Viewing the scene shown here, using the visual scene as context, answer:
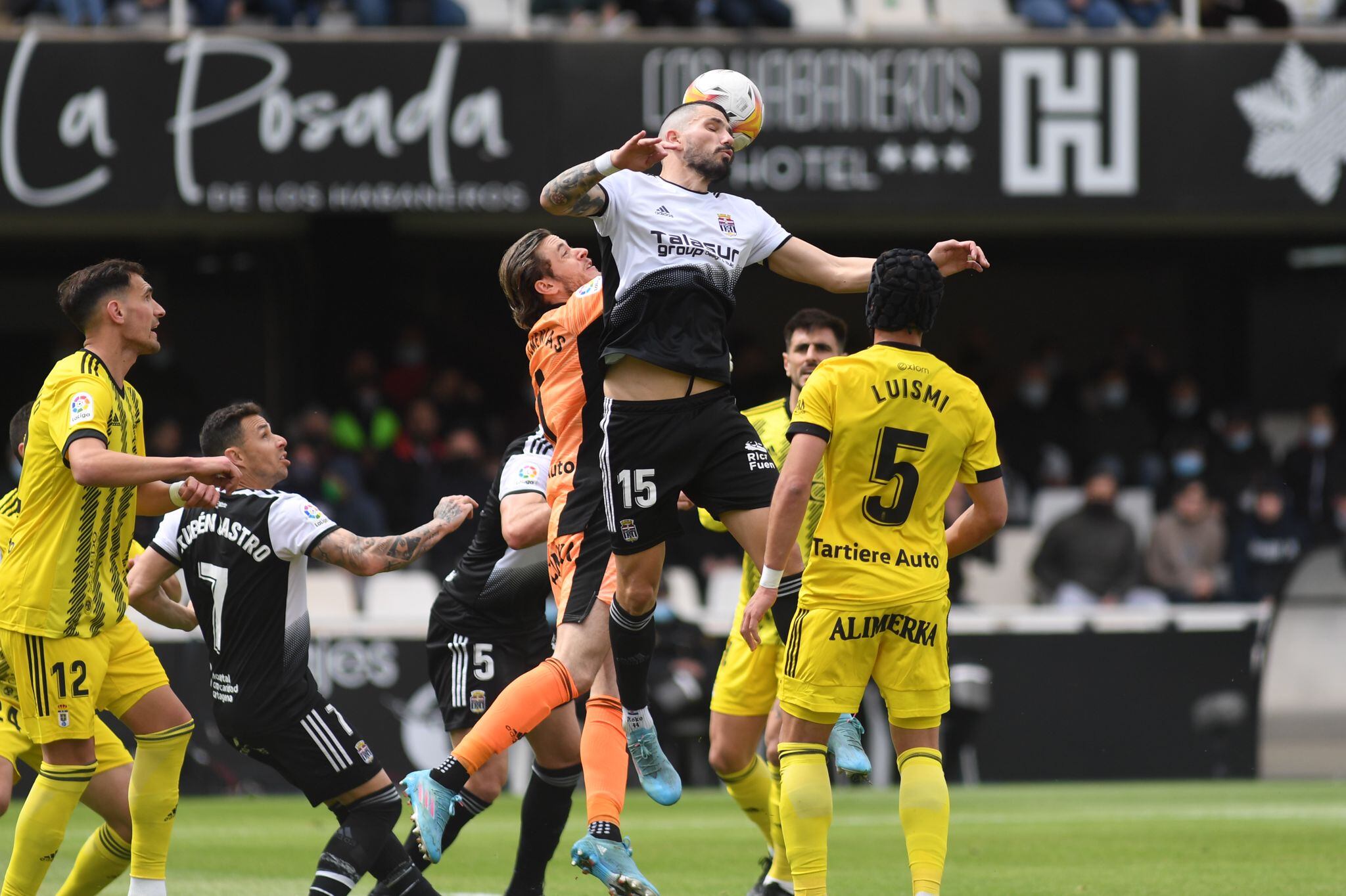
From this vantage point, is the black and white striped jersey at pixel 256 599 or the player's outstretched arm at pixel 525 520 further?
the player's outstretched arm at pixel 525 520

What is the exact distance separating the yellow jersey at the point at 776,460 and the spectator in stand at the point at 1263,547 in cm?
906

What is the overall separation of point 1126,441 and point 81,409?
13155 mm

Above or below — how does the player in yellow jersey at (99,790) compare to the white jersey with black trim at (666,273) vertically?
below

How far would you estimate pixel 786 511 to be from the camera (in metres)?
5.93

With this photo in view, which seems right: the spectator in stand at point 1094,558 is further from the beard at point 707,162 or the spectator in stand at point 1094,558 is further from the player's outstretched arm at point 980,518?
the beard at point 707,162

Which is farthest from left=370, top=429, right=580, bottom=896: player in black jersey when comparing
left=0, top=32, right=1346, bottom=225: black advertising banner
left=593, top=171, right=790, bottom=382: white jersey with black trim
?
left=0, top=32, right=1346, bottom=225: black advertising banner

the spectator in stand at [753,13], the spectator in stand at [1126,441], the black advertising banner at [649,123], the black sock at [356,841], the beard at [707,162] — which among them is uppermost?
the spectator in stand at [753,13]

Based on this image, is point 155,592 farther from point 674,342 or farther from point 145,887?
point 674,342

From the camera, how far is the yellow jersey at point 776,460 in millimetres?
7539

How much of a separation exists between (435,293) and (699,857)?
12006 millimetres

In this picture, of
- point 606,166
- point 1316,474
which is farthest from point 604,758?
point 1316,474

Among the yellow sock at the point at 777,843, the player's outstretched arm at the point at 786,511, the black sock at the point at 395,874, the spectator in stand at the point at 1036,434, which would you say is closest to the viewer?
the player's outstretched arm at the point at 786,511

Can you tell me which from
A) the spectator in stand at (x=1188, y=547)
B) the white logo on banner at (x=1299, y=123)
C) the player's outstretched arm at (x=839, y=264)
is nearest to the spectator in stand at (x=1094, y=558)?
the spectator in stand at (x=1188, y=547)

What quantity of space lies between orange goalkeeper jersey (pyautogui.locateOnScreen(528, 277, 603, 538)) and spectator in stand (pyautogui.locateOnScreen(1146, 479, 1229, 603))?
1033 centimetres
